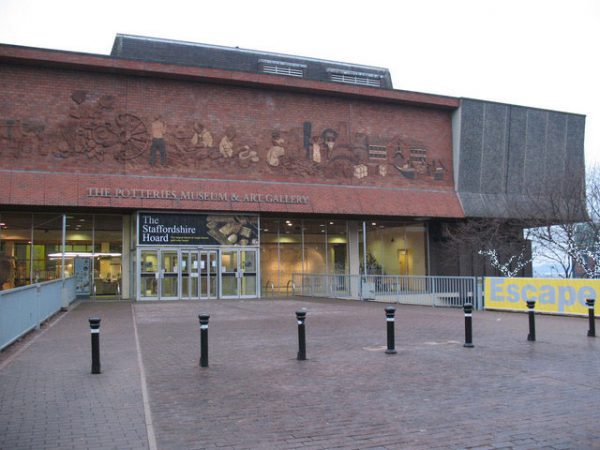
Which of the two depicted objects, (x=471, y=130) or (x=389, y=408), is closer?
(x=389, y=408)

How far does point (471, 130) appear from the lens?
3353cm

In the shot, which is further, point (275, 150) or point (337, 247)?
point (337, 247)

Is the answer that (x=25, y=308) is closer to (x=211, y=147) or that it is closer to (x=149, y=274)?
(x=149, y=274)

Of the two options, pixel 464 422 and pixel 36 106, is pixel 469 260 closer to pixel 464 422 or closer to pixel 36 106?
pixel 36 106

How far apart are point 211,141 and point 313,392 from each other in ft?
71.0

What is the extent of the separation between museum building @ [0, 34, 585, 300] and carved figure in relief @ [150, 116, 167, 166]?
66 mm

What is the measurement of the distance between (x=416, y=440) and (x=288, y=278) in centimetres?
2621

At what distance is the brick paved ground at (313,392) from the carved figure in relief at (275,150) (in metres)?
16.1

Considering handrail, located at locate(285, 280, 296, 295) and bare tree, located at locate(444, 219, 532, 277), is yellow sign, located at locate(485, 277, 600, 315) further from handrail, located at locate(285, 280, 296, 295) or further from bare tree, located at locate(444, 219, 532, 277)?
handrail, located at locate(285, 280, 296, 295)

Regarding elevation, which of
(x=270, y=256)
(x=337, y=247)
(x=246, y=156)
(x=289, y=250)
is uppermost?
(x=246, y=156)

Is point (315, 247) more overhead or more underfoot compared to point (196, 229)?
more underfoot

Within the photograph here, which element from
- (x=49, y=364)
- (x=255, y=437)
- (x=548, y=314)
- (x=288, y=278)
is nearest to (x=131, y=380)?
(x=49, y=364)

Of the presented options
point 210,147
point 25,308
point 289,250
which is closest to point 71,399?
point 25,308

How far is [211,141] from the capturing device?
28.1 metres
